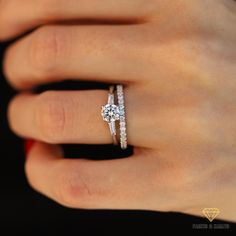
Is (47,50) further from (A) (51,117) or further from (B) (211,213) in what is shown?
(B) (211,213)

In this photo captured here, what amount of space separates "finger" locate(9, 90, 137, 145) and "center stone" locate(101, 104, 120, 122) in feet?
0.05

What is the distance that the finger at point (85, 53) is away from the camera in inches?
32.7

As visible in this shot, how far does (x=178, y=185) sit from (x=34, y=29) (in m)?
0.43

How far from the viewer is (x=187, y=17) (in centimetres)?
83

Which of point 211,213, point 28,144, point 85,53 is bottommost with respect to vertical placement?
point 211,213

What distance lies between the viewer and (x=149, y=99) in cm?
83

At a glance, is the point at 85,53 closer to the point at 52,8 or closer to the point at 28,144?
Result: the point at 52,8

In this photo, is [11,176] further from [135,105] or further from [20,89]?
[135,105]

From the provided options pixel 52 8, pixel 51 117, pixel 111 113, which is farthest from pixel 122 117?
pixel 52 8

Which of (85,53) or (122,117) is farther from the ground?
(85,53)

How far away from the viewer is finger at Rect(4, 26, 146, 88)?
32.7 inches

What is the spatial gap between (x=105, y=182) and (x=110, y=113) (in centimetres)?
13

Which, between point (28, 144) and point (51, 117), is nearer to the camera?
point (51, 117)

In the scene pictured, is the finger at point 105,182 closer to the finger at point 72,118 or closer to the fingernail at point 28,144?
the finger at point 72,118
